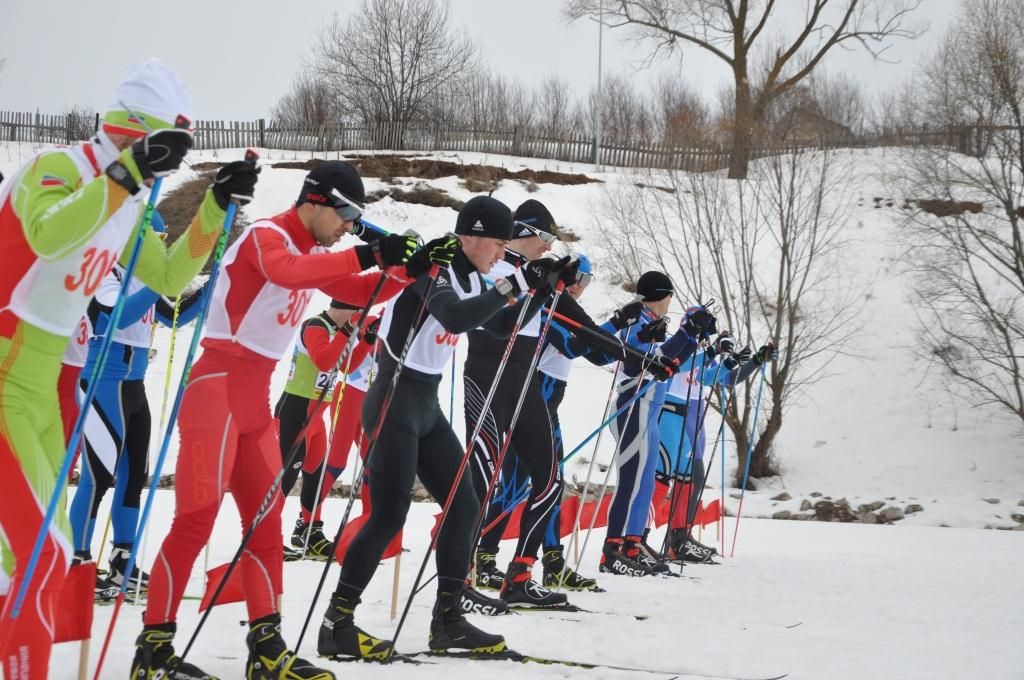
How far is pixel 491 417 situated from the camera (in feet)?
17.6

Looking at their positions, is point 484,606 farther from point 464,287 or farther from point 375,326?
point 375,326

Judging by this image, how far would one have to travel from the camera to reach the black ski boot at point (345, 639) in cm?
376

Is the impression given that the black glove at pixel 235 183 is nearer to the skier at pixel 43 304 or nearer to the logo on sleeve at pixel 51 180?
the skier at pixel 43 304

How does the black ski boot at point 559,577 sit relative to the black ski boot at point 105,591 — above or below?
below

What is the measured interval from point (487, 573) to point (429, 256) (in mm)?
2880

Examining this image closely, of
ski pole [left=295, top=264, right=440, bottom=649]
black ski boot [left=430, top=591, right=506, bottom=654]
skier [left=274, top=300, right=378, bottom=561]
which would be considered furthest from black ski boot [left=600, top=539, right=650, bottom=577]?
ski pole [left=295, top=264, right=440, bottom=649]

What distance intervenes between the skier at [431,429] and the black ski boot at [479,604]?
53 cm

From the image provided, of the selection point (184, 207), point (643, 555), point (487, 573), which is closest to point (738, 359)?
point (643, 555)

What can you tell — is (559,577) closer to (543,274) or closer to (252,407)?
(543,274)

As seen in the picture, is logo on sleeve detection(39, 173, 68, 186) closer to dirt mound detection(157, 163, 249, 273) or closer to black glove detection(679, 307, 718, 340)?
black glove detection(679, 307, 718, 340)

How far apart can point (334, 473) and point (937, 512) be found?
29.9ft

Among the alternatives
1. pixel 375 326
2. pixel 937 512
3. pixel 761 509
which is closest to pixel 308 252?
pixel 375 326

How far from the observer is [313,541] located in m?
6.61

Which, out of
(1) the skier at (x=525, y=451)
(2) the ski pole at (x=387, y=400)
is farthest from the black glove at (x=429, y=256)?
(1) the skier at (x=525, y=451)
